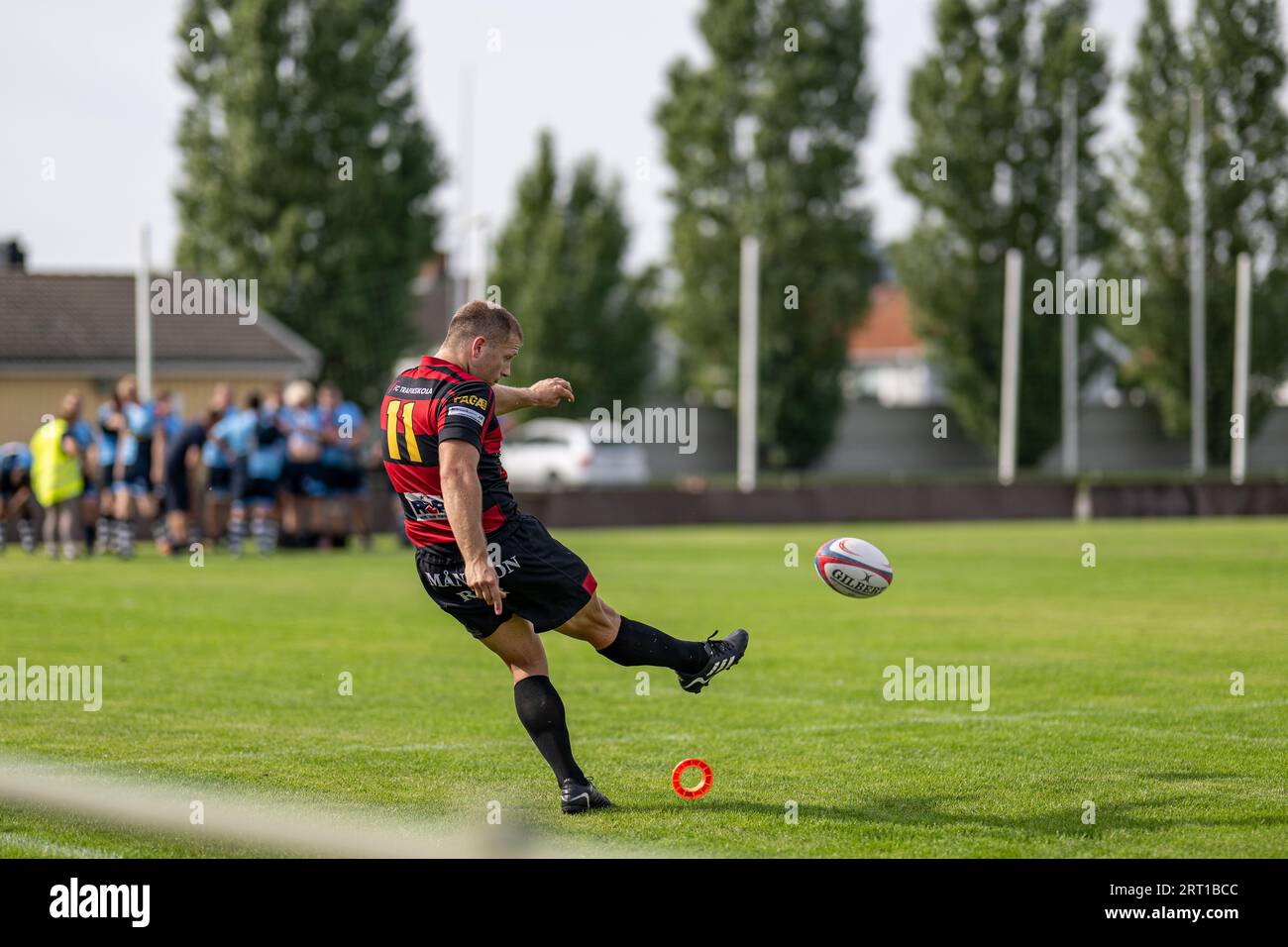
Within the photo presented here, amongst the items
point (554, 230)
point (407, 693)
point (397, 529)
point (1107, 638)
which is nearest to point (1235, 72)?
point (554, 230)

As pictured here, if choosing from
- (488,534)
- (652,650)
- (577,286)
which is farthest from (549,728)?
(577,286)

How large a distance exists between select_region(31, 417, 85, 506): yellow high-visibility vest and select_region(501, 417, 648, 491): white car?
2163cm

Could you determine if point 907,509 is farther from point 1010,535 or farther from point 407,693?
point 407,693

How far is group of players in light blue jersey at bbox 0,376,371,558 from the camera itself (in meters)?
22.8

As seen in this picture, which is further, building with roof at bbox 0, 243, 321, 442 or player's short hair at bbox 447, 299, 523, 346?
building with roof at bbox 0, 243, 321, 442

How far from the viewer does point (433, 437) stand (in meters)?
6.98

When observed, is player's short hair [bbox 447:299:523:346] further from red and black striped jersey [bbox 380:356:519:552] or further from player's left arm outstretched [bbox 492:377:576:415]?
player's left arm outstretched [bbox 492:377:576:415]

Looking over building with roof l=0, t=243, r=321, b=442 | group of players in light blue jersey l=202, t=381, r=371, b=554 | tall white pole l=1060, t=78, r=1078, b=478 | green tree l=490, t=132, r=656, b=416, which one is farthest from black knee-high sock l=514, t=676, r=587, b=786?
green tree l=490, t=132, r=656, b=416

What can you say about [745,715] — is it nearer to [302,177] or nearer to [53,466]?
[53,466]

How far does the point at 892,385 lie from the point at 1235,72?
24.2 m

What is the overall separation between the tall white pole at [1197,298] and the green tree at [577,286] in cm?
1787

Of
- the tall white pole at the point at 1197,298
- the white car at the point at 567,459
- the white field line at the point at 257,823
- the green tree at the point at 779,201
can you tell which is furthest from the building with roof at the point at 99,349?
the white field line at the point at 257,823

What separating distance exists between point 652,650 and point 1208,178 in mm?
53366
